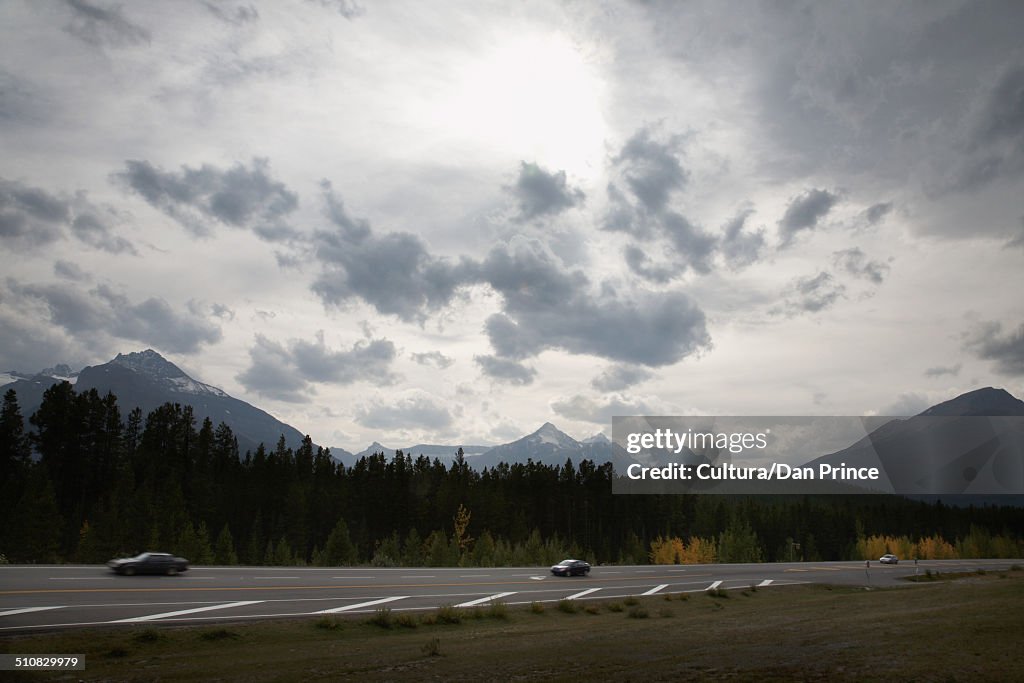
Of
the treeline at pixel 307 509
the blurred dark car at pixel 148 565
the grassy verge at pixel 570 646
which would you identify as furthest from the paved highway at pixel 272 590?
the treeline at pixel 307 509

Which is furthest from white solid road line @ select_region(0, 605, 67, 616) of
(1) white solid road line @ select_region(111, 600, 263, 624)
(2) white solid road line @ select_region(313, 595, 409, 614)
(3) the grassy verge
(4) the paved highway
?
(2) white solid road line @ select_region(313, 595, 409, 614)

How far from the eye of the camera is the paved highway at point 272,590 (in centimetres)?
2236

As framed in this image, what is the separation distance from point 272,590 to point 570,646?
662 inches

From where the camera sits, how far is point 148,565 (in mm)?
32344

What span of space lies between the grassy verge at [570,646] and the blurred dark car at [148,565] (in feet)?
44.8

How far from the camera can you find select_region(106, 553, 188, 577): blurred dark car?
31922 millimetres

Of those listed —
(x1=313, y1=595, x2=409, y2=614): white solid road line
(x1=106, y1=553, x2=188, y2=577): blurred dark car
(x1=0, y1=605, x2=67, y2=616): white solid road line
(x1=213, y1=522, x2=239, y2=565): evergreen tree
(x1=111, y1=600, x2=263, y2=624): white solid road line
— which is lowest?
(x1=213, y1=522, x2=239, y2=565): evergreen tree

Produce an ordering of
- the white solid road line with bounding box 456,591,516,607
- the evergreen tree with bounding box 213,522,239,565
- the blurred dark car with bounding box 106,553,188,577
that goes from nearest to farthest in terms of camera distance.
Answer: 1. the white solid road line with bounding box 456,591,516,607
2. the blurred dark car with bounding box 106,553,188,577
3. the evergreen tree with bounding box 213,522,239,565

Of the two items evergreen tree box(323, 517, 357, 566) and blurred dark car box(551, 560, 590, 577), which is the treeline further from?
blurred dark car box(551, 560, 590, 577)

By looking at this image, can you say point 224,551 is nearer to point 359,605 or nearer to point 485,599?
point 485,599

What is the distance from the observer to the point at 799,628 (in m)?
21.1

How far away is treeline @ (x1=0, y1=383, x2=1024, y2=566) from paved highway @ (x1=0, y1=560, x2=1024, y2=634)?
2946 centimetres

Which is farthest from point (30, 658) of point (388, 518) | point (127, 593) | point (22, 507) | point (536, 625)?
point (388, 518)

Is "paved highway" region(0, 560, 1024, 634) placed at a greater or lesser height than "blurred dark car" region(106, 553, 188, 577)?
lesser
